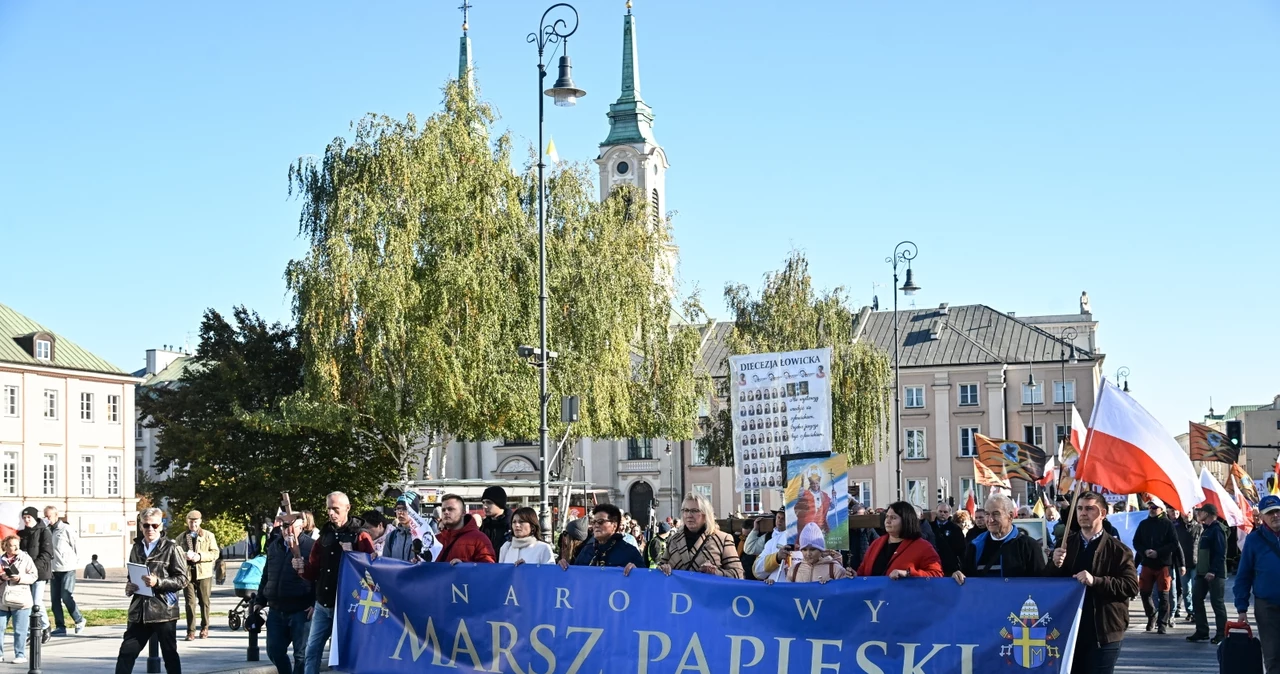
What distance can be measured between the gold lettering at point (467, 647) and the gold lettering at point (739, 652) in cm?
221

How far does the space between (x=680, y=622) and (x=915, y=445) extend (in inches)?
2734

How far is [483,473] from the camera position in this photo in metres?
78.2

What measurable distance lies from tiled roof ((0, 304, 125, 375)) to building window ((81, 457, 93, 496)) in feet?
11.9

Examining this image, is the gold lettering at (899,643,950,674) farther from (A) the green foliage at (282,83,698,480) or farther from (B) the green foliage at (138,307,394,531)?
(B) the green foliage at (138,307,394,531)

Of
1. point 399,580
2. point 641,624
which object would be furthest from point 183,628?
point 641,624

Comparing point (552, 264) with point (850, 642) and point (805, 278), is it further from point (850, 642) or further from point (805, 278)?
point (850, 642)

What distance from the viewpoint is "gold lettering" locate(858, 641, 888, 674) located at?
10859 mm

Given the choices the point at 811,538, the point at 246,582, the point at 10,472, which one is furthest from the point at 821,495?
the point at 10,472

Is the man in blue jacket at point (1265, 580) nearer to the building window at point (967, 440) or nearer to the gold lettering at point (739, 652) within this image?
the gold lettering at point (739, 652)

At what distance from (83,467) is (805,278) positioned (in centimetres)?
2927

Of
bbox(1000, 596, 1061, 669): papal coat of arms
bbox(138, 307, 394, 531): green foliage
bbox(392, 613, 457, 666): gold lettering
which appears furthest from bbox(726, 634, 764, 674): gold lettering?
bbox(138, 307, 394, 531): green foliage

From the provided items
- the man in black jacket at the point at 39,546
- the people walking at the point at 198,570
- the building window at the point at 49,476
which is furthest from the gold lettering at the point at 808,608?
the building window at the point at 49,476

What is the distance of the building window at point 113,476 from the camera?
61969mm

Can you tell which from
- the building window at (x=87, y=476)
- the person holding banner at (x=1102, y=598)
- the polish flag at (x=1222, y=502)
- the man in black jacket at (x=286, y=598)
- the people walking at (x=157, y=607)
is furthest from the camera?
the building window at (x=87, y=476)
